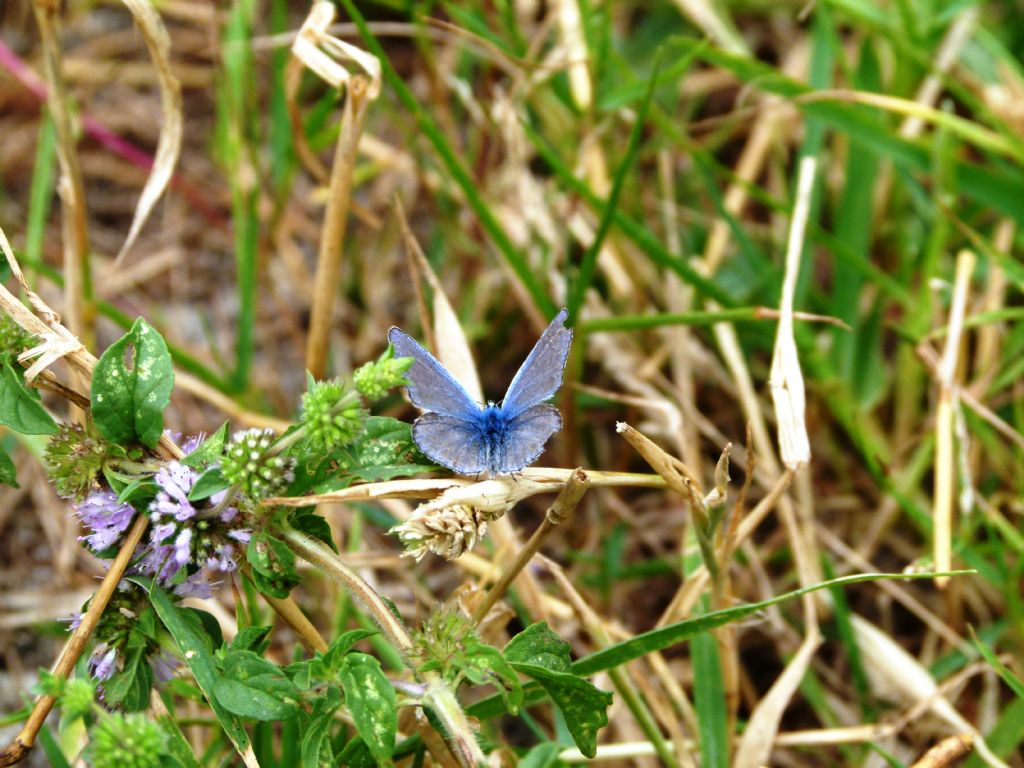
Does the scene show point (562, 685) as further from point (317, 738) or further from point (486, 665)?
point (317, 738)

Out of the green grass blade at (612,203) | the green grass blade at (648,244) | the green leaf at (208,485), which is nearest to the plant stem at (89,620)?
the green leaf at (208,485)

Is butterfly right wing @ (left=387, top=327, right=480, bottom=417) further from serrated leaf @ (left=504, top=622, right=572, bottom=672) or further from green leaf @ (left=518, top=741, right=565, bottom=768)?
green leaf @ (left=518, top=741, right=565, bottom=768)

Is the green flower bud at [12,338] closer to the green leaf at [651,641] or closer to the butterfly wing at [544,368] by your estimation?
the butterfly wing at [544,368]

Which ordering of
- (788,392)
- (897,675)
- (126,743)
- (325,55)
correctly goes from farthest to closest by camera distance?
(897,675) < (325,55) < (788,392) < (126,743)

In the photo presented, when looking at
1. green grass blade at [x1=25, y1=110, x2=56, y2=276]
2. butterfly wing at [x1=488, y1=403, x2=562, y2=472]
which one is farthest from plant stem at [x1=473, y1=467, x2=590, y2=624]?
green grass blade at [x1=25, y1=110, x2=56, y2=276]

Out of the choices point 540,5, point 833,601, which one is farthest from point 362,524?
point 540,5

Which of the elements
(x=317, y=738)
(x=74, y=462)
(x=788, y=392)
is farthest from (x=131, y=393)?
(x=788, y=392)
